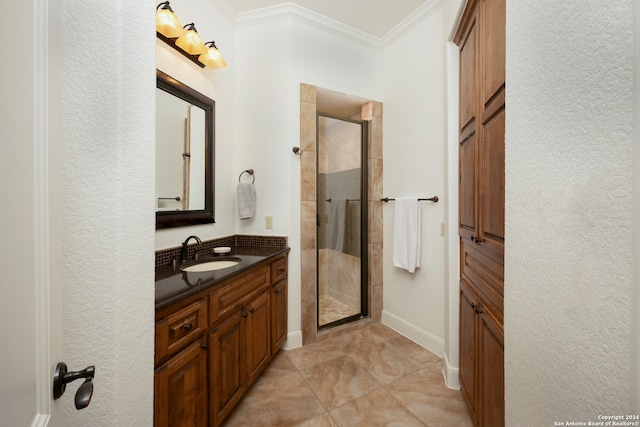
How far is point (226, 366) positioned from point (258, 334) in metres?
0.35

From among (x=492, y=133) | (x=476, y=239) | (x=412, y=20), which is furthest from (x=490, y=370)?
(x=412, y=20)

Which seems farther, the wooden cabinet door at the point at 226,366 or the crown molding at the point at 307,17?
the crown molding at the point at 307,17

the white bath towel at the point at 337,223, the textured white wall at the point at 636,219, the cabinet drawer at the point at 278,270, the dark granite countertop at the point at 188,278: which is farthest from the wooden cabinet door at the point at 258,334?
the textured white wall at the point at 636,219

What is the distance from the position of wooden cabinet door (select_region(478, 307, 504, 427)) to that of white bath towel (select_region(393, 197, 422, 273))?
1.06 meters

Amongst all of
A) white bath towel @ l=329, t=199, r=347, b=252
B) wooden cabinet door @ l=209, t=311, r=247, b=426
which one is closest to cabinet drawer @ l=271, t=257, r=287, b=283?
wooden cabinet door @ l=209, t=311, r=247, b=426

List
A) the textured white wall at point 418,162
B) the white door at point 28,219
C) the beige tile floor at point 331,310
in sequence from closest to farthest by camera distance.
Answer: the white door at point 28,219
the textured white wall at point 418,162
the beige tile floor at point 331,310

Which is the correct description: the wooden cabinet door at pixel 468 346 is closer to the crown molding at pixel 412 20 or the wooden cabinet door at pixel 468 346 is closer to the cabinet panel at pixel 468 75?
the cabinet panel at pixel 468 75

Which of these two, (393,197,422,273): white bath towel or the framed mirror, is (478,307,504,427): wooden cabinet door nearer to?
(393,197,422,273): white bath towel

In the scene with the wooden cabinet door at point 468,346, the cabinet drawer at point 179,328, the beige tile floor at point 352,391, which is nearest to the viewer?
the cabinet drawer at point 179,328

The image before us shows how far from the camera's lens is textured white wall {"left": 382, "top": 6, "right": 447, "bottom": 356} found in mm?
2146

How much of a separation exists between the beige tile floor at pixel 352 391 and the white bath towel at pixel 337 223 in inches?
37.7

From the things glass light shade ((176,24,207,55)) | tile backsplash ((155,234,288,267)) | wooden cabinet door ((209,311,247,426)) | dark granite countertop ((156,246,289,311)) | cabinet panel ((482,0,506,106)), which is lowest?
wooden cabinet door ((209,311,247,426))

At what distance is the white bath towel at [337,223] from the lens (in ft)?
9.04

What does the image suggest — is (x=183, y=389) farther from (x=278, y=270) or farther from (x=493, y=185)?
(x=493, y=185)
